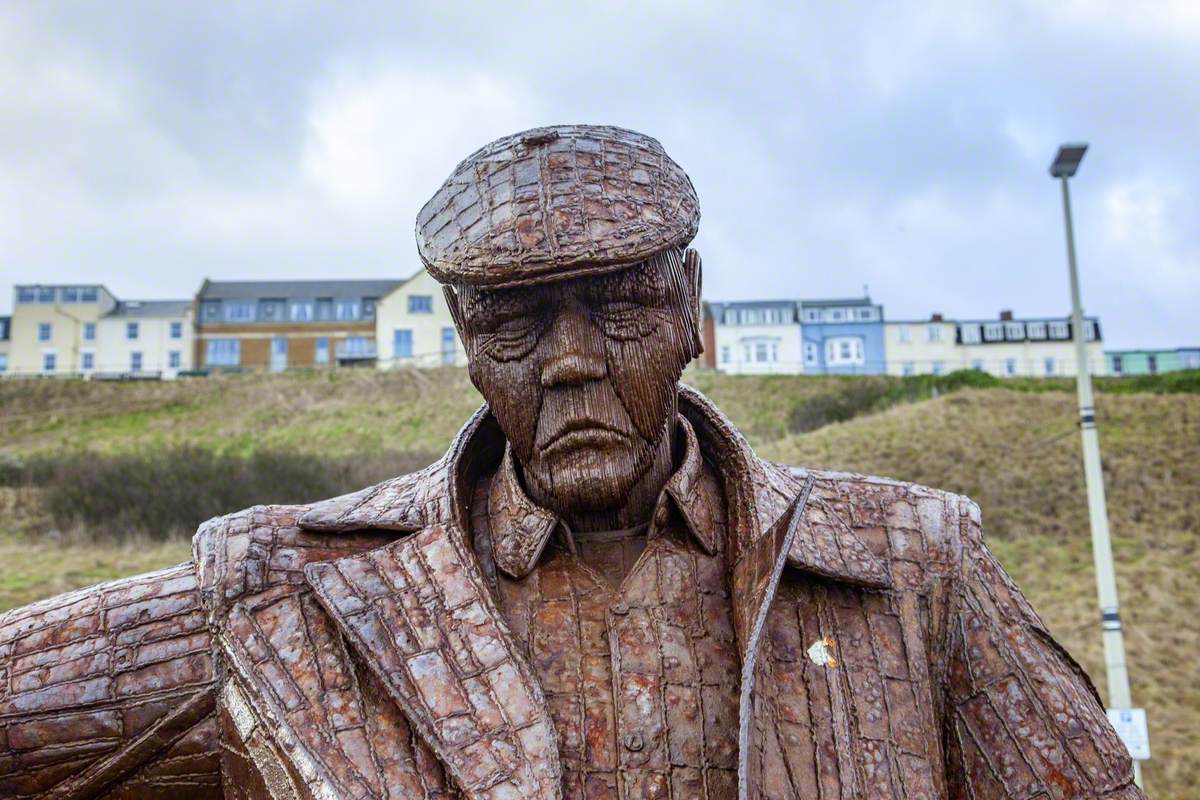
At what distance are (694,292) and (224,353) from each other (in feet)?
177

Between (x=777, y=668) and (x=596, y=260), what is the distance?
847 millimetres

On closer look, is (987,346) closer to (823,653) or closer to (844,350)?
(844,350)

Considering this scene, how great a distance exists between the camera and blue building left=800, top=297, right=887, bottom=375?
→ 169 feet

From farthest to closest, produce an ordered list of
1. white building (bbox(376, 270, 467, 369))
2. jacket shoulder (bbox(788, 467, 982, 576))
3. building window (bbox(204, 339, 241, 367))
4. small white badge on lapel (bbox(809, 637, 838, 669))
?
building window (bbox(204, 339, 241, 367)) < white building (bbox(376, 270, 467, 369)) < jacket shoulder (bbox(788, 467, 982, 576)) < small white badge on lapel (bbox(809, 637, 838, 669))

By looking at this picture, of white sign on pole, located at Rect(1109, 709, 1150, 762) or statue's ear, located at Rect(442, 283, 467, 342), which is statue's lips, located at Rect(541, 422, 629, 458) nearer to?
statue's ear, located at Rect(442, 283, 467, 342)

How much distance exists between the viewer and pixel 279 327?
53062 millimetres

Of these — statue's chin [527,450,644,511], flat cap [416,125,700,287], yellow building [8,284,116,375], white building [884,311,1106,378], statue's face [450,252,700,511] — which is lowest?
statue's chin [527,450,644,511]

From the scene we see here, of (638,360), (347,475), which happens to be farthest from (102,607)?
(347,475)

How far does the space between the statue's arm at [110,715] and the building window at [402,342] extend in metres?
46.1

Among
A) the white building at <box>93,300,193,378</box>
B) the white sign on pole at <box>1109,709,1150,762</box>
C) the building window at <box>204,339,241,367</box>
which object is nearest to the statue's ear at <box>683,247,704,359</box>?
the white sign on pole at <box>1109,709,1150,762</box>

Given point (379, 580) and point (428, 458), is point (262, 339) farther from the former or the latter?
point (379, 580)

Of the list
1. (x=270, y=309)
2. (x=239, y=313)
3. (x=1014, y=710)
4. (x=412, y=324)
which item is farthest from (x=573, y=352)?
(x=239, y=313)

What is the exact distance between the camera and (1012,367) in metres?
51.6

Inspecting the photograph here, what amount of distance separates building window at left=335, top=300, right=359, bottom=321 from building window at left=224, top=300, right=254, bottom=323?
4.35 meters
